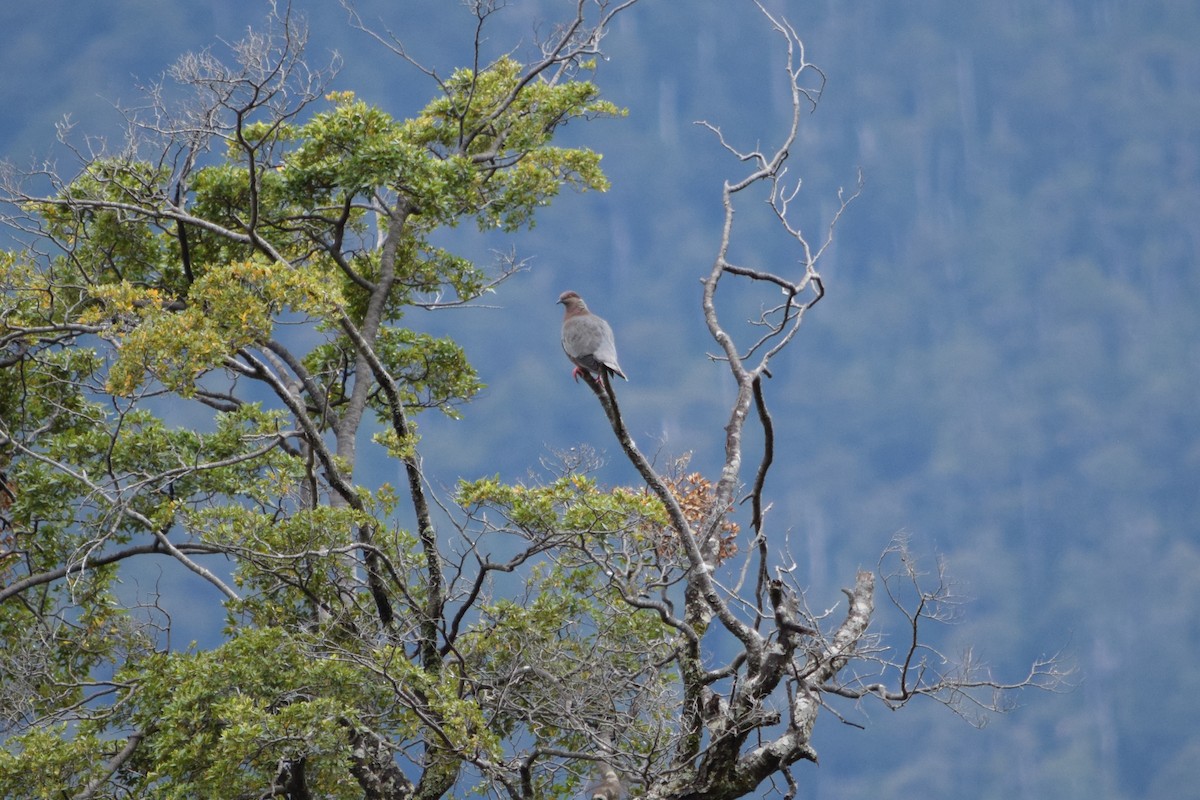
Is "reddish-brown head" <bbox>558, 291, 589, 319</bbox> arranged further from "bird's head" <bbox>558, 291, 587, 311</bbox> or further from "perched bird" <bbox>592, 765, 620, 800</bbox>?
"perched bird" <bbox>592, 765, 620, 800</bbox>

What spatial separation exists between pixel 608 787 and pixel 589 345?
3.31m

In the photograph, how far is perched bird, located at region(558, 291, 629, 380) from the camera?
9594 mm

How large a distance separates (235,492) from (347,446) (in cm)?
115

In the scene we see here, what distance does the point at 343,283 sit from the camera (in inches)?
556

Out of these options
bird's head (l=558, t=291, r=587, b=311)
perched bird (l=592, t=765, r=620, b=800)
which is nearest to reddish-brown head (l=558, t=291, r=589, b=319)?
bird's head (l=558, t=291, r=587, b=311)

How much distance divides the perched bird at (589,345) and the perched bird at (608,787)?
9.81ft

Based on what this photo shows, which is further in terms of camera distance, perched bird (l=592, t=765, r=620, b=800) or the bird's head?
the bird's head

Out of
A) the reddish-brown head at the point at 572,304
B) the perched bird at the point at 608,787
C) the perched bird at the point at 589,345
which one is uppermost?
the reddish-brown head at the point at 572,304

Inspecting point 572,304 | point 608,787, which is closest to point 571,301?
point 572,304

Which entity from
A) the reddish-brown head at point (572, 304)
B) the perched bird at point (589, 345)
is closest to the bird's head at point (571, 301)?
the reddish-brown head at point (572, 304)

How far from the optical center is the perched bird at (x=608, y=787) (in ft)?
31.9

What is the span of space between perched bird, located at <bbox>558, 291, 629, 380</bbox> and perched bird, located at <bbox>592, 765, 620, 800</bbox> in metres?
2.99

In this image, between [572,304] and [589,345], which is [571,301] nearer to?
[572,304]

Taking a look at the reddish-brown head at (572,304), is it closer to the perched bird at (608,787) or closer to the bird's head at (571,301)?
the bird's head at (571,301)
